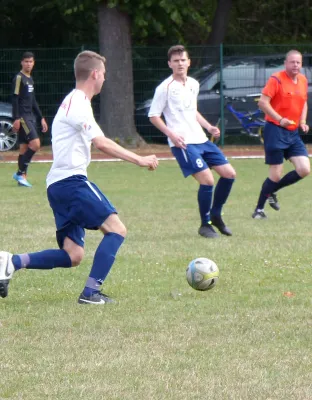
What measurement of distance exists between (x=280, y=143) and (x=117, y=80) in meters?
12.4

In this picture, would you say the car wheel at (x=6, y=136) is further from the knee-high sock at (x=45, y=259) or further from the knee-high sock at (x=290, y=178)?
the knee-high sock at (x=45, y=259)

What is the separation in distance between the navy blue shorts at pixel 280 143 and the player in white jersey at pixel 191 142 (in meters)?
1.34

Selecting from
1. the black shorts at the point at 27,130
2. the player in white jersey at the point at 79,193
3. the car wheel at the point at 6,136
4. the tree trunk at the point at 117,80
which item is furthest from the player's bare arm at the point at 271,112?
the tree trunk at the point at 117,80

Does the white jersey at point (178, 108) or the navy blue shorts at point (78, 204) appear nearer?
the navy blue shorts at point (78, 204)

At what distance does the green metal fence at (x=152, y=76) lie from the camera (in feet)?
79.7

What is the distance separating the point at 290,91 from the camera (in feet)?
39.2

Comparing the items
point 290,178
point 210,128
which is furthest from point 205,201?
point 290,178

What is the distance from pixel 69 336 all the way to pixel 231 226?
5585mm

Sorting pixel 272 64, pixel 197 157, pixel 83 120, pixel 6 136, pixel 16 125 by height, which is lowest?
pixel 6 136

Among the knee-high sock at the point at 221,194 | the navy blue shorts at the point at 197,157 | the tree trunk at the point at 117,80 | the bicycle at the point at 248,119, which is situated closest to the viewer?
the navy blue shorts at the point at 197,157

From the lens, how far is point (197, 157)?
10625 mm

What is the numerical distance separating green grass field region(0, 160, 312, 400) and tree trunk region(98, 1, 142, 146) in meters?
12.2

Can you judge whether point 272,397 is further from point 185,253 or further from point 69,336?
point 185,253

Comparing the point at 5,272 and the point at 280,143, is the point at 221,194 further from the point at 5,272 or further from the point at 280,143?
the point at 5,272
